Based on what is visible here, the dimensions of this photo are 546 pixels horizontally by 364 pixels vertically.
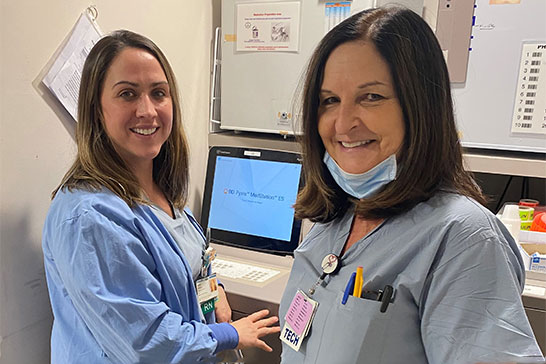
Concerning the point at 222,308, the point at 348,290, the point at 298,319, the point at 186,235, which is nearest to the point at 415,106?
the point at 348,290

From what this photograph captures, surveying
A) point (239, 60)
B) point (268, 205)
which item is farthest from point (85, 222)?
point (239, 60)

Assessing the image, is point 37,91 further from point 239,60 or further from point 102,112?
point 239,60

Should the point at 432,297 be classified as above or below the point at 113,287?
above

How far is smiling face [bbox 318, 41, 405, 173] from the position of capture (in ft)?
2.62

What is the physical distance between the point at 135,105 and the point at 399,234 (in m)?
0.79

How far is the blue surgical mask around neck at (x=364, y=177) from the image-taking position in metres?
0.83

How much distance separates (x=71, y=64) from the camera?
137cm

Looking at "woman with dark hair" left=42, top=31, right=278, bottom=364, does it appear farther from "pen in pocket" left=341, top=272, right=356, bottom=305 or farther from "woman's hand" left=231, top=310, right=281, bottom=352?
"pen in pocket" left=341, top=272, right=356, bottom=305

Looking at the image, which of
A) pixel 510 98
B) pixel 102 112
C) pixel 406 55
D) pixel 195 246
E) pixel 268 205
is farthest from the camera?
pixel 268 205

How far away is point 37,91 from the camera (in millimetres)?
1284

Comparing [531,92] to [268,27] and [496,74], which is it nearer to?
[496,74]

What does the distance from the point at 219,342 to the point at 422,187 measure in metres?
0.72

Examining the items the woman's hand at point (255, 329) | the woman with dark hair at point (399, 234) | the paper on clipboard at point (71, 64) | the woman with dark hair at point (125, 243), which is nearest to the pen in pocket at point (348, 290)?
the woman with dark hair at point (399, 234)

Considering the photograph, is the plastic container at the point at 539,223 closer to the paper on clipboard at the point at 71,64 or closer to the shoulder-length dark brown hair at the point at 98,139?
the shoulder-length dark brown hair at the point at 98,139
